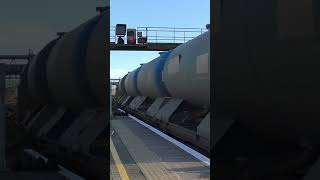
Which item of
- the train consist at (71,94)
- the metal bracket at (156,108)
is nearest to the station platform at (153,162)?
the train consist at (71,94)

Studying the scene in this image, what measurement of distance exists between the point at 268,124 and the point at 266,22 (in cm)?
65

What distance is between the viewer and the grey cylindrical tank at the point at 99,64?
2.26 m

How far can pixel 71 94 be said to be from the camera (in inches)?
108

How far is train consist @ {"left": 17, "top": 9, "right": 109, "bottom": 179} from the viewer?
232 centimetres

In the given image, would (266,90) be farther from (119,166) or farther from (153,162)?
(153,162)

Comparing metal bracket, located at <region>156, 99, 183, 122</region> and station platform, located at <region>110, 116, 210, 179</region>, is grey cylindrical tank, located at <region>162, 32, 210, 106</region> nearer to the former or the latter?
metal bracket, located at <region>156, 99, 183, 122</region>

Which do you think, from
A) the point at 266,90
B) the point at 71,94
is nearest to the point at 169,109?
the point at 266,90

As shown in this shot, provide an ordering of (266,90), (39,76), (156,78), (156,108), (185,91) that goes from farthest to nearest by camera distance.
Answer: (156,78) < (156,108) < (185,91) < (39,76) < (266,90)

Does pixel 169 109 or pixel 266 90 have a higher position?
pixel 266 90

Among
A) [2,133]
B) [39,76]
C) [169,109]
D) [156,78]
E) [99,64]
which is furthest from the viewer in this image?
[156,78]

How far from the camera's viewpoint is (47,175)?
8.47 ft

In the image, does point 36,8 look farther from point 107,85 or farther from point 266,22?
point 266,22

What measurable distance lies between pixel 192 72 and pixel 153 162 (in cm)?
283

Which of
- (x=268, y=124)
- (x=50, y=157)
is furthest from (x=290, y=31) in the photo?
(x=50, y=157)
